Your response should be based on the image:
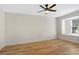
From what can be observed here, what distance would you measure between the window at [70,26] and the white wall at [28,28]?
0.14 metres

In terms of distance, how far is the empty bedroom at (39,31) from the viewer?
1070 millimetres

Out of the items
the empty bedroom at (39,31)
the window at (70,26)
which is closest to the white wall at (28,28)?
the empty bedroom at (39,31)

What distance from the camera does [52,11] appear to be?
1.23 m

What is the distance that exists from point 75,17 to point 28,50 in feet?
2.39

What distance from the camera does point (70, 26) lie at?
1174 mm

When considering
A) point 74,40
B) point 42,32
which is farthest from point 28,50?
point 74,40

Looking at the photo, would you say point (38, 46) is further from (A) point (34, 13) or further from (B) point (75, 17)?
(B) point (75, 17)

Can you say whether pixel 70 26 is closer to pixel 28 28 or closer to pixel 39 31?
pixel 39 31

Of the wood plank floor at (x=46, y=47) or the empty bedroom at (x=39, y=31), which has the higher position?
the empty bedroom at (x=39, y=31)

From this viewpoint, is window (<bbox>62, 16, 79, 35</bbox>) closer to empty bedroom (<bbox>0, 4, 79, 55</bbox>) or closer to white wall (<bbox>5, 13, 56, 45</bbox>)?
empty bedroom (<bbox>0, 4, 79, 55</bbox>)

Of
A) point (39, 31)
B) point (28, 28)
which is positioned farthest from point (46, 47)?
point (28, 28)

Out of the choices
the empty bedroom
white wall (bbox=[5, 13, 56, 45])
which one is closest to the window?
the empty bedroom

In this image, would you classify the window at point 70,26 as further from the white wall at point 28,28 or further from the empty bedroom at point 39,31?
the white wall at point 28,28

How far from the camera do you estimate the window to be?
110 centimetres
